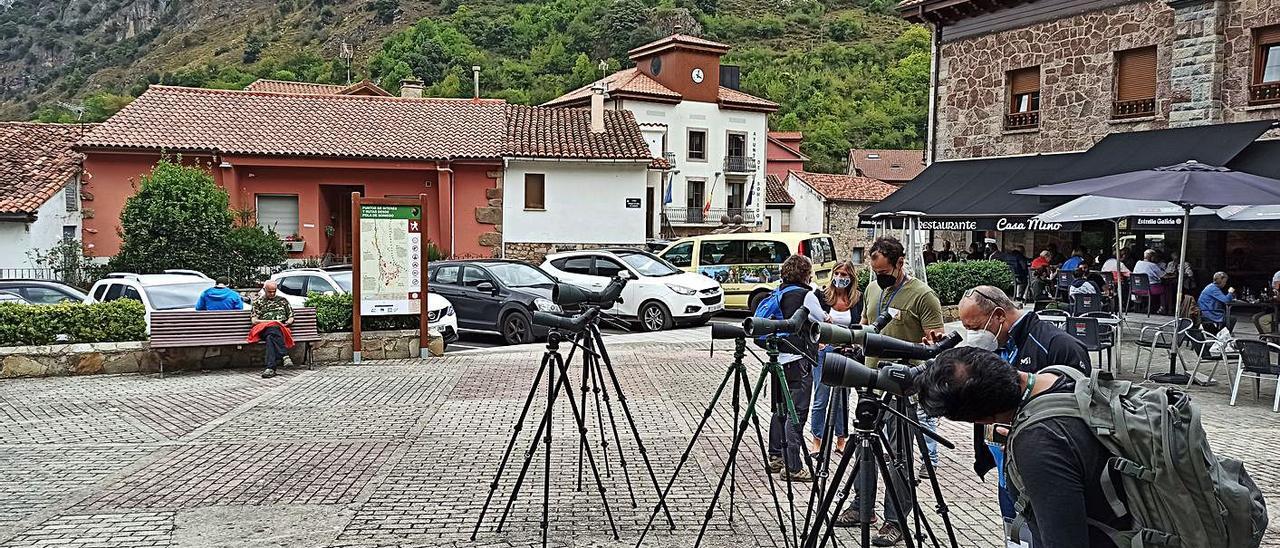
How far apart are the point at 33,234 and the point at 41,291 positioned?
10.7 metres

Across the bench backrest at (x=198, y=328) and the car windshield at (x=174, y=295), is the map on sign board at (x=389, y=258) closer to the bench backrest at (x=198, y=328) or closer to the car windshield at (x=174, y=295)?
the bench backrest at (x=198, y=328)

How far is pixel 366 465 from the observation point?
7.27 metres

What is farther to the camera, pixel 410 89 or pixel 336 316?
pixel 410 89

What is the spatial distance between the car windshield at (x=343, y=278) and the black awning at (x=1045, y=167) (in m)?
11.9

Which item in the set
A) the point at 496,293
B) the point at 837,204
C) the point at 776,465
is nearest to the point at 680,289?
the point at 496,293

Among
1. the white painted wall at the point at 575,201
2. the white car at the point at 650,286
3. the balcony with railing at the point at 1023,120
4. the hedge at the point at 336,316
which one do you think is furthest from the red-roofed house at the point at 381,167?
the hedge at the point at 336,316

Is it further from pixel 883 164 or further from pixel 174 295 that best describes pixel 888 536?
pixel 883 164

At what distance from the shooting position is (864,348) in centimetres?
412

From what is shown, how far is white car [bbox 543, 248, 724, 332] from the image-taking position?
17250mm

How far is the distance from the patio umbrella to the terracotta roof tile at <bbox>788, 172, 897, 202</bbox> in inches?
1666

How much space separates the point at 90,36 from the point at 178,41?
25186 mm

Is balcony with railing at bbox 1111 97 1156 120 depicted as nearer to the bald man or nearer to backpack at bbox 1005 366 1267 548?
the bald man

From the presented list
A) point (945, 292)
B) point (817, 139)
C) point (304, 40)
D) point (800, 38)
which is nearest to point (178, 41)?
point (304, 40)

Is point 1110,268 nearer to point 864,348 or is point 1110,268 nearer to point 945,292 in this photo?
point 945,292
